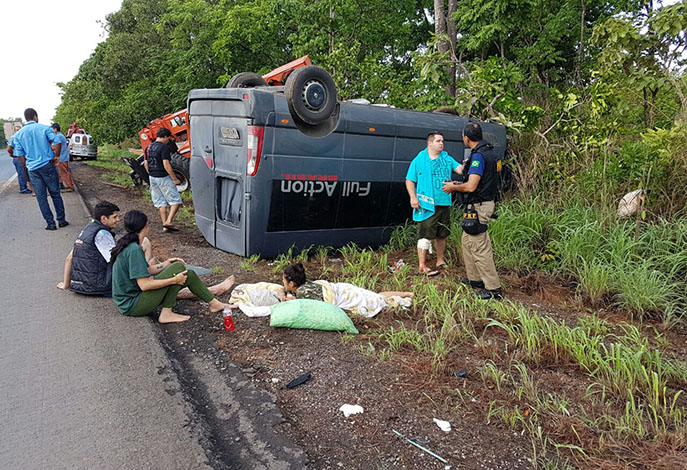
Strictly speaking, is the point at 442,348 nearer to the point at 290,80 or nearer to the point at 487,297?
the point at 487,297

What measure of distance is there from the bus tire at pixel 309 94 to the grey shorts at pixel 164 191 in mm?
3203

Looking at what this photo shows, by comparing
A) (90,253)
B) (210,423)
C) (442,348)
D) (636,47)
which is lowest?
(210,423)

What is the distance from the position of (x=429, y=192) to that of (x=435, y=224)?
0.43 metres

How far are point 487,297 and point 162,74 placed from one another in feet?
56.0

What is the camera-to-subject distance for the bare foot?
464 cm

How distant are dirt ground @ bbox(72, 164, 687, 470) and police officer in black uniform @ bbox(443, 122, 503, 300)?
1.68ft

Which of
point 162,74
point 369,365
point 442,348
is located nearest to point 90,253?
point 369,365

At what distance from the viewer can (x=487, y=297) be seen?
5.21m

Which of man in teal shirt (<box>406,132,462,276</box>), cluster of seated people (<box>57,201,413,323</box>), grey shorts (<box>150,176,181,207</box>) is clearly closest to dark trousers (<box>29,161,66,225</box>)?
grey shorts (<box>150,176,181,207</box>)

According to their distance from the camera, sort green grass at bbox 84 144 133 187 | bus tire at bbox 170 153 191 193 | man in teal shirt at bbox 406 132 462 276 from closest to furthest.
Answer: man in teal shirt at bbox 406 132 462 276 < bus tire at bbox 170 153 191 193 < green grass at bbox 84 144 133 187

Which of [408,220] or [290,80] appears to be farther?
[408,220]

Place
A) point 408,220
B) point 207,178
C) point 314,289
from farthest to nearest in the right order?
point 408,220 → point 207,178 → point 314,289

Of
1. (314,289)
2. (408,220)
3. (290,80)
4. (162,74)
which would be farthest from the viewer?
(162,74)

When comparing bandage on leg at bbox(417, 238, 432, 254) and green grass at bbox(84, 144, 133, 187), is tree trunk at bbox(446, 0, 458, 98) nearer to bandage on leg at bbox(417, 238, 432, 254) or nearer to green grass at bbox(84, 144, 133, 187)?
bandage on leg at bbox(417, 238, 432, 254)
